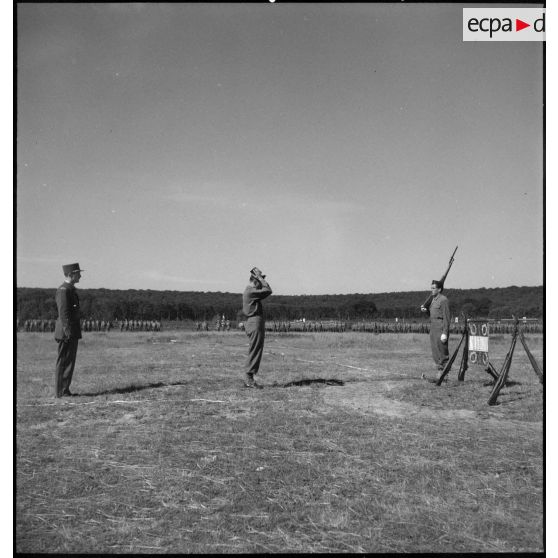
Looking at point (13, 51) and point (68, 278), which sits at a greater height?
point (13, 51)

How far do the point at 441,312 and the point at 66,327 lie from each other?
7540 millimetres

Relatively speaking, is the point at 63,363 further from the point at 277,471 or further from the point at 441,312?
the point at 441,312

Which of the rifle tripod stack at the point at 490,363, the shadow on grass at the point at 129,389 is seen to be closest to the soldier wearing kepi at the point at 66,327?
the shadow on grass at the point at 129,389

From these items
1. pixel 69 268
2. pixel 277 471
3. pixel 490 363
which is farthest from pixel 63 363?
pixel 490 363

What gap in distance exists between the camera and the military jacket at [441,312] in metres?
10.2

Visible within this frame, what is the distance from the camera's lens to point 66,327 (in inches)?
323

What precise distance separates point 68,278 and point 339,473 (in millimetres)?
5872

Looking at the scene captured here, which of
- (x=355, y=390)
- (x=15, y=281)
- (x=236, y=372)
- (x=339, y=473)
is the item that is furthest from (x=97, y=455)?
(x=236, y=372)

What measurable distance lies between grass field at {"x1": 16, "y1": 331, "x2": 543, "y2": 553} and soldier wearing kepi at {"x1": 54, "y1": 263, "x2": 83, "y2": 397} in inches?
16.1

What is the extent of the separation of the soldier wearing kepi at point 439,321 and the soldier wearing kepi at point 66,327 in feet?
23.9

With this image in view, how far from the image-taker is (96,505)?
404 centimetres

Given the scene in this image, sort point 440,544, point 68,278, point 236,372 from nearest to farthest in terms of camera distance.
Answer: point 440,544 → point 68,278 → point 236,372

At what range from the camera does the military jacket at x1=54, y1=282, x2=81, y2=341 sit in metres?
8.18

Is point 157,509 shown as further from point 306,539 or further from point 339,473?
point 339,473
